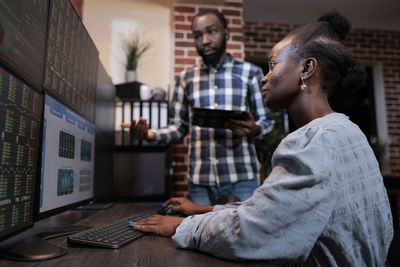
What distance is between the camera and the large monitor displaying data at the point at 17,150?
0.61m

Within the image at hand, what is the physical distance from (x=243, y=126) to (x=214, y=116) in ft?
0.54

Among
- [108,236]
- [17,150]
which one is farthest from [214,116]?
[17,150]

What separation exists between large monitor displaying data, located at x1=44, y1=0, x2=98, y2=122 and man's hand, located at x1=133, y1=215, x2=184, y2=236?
0.42 meters

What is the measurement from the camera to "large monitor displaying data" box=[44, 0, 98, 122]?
33.9 inches

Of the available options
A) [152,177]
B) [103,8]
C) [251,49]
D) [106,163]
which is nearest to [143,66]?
[103,8]

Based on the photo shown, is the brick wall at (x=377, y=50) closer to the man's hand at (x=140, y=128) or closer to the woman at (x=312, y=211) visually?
the man's hand at (x=140, y=128)

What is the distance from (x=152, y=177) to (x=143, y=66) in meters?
1.15

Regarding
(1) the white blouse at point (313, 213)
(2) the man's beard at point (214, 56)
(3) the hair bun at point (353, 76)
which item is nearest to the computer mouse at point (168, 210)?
(1) the white blouse at point (313, 213)

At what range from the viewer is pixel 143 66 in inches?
110

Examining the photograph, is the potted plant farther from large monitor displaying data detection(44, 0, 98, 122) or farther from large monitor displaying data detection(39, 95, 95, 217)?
large monitor displaying data detection(39, 95, 95, 217)

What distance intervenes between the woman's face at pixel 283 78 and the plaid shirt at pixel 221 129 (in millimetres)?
715

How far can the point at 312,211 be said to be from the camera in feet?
2.00

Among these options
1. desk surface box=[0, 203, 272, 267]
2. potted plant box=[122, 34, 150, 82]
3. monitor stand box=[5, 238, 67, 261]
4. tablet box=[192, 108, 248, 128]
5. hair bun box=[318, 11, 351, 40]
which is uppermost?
potted plant box=[122, 34, 150, 82]

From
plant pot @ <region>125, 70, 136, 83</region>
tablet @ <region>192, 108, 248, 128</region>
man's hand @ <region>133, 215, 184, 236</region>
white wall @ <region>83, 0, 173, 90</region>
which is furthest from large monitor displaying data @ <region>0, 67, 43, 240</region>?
white wall @ <region>83, 0, 173, 90</region>
